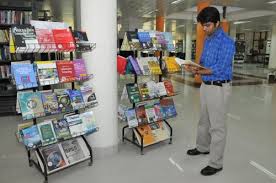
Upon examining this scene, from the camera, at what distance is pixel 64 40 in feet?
8.12

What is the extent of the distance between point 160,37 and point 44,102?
1.82m

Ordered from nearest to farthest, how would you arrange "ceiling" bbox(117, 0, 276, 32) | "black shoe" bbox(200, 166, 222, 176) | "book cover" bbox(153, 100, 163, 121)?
"black shoe" bbox(200, 166, 222, 176), "book cover" bbox(153, 100, 163, 121), "ceiling" bbox(117, 0, 276, 32)

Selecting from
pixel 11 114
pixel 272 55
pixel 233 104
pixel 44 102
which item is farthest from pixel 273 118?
pixel 272 55

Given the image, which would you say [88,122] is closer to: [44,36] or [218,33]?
[44,36]

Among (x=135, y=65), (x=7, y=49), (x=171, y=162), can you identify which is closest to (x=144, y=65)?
(x=135, y=65)

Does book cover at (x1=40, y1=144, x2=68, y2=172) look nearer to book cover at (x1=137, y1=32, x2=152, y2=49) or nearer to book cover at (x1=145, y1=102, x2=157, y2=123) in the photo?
book cover at (x1=145, y1=102, x2=157, y2=123)

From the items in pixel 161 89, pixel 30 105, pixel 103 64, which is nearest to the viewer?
pixel 30 105

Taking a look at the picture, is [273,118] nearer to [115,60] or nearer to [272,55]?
[115,60]

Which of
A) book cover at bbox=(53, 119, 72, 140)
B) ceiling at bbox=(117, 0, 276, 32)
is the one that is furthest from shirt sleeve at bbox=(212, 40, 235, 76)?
ceiling at bbox=(117, 0, 276, 32)

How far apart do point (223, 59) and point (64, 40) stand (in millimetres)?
1673

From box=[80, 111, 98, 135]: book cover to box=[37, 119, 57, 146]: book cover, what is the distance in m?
0.34

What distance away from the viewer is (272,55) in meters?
15.1

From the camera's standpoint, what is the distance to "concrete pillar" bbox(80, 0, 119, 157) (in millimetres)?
2814

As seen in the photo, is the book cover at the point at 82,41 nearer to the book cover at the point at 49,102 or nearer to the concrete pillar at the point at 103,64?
the concrete pillar at the point at 103,64
